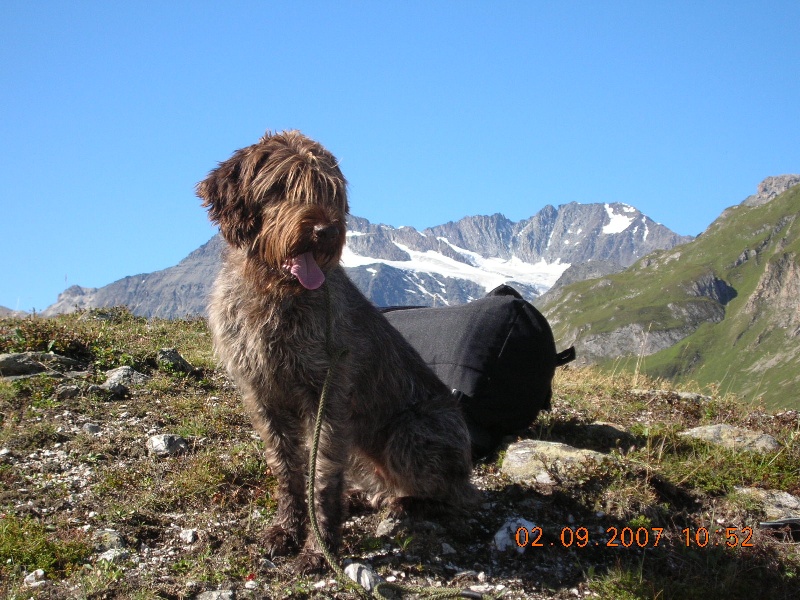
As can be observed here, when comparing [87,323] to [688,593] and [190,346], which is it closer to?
[190,346]

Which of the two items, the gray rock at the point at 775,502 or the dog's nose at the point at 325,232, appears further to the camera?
the gray rock at the point at 775,502

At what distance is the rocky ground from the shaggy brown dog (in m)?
0.42

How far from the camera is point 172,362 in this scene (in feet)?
32.0

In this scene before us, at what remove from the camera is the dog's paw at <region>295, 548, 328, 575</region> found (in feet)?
17.6

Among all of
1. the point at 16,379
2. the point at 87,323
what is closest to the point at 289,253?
the point at 16,379

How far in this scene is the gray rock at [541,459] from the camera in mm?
7156

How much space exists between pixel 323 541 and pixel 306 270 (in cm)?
212

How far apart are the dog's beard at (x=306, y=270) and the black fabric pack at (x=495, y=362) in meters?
3.29

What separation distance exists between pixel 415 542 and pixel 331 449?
3.69 ft

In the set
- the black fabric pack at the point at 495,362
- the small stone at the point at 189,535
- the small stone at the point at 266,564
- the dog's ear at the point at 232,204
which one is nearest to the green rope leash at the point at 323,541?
the small stone at the point at 266,564

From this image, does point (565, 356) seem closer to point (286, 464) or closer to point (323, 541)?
point (286, 464)

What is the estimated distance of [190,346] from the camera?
11953mm

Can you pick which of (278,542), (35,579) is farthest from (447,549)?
(35,579)

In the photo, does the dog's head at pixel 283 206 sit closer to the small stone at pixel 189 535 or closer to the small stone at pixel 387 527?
the small stone at pixel 189 535
